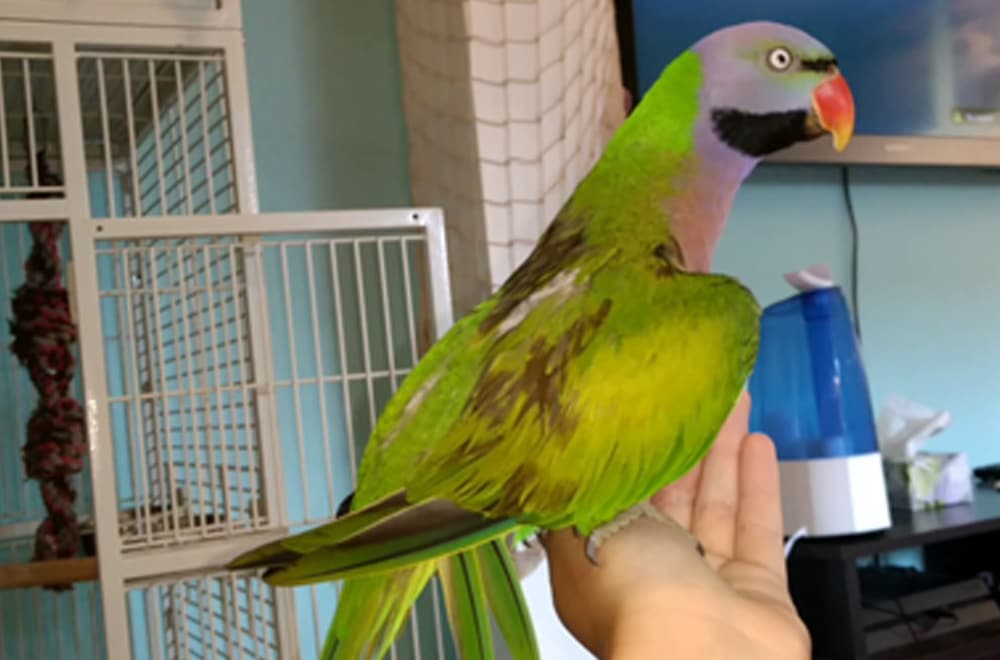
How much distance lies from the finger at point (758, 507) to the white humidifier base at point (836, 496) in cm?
49

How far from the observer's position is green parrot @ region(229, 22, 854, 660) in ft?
1.02

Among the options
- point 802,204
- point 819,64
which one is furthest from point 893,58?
point 819,64

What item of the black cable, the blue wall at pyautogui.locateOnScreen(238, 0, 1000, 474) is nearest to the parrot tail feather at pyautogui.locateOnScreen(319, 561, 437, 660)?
the blue wall at pyautogui.locateOnScreen(238, 0, 1000, 474)

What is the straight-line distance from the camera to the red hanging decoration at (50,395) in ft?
2.20

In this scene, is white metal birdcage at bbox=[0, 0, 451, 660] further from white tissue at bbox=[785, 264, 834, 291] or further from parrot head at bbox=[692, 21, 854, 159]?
white tissue at bbox=[785, 264, 834, 291]

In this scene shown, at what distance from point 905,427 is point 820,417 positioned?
26cm

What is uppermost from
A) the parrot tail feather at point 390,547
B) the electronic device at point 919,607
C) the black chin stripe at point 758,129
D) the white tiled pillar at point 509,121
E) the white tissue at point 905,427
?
the white tiled pillar at point 509,121

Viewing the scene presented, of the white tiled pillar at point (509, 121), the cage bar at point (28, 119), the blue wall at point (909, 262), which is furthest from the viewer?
the blue wall at point (909, 262)

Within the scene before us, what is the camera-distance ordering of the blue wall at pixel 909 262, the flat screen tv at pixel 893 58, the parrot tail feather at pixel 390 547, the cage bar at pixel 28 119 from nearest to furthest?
the parrot tail feather at pixel 390 547, the cage bar at pixel 28 119, the flat screen tv at pixel 893 58, the blue wall at pixel 909 262

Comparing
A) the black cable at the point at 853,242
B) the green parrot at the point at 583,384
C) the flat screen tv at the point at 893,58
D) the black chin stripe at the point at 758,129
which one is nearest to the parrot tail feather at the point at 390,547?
the green parrot at the point at 583,384

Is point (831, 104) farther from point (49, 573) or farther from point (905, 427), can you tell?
point (905, 427)

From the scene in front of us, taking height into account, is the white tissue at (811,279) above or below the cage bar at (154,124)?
below

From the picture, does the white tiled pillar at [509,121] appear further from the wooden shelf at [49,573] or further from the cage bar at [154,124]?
the wooden shelf at [49,573]

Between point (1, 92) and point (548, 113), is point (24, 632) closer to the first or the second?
point (1, 92)
